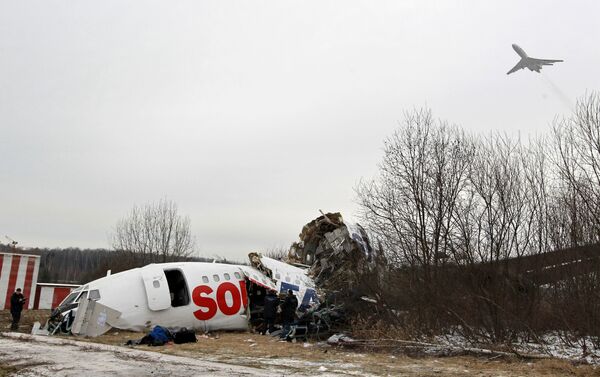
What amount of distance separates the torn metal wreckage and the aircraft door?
0.10ft

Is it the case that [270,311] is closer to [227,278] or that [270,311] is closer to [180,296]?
[227,278]

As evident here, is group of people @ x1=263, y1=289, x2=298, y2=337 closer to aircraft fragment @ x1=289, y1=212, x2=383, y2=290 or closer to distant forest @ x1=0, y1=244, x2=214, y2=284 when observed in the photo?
aircraft fragment @ x1=289, y1=212, x2=383, y2=290

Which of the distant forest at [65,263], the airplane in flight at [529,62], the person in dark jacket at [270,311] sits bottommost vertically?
the person in dark jacket at [270,311]

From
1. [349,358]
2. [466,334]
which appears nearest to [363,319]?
[466,334]

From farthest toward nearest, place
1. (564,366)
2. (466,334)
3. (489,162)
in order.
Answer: (489,162)
(466,334)
(564,366)

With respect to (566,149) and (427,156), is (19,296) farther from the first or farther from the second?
(566,149)

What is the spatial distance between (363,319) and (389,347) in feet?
7.66

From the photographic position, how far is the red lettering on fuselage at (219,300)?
16891 mm

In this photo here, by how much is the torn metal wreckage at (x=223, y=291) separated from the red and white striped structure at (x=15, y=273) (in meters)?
15.7

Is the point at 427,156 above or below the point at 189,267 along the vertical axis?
above

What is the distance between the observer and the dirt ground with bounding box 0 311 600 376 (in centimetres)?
896

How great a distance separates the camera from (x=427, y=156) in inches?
674

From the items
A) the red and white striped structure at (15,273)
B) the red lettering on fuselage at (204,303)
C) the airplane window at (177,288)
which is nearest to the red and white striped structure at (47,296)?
the red and white striped structure at (15,273)

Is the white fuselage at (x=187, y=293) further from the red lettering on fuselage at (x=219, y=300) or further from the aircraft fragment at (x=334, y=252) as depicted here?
the aircraft fragment at (x=334, y=252)
